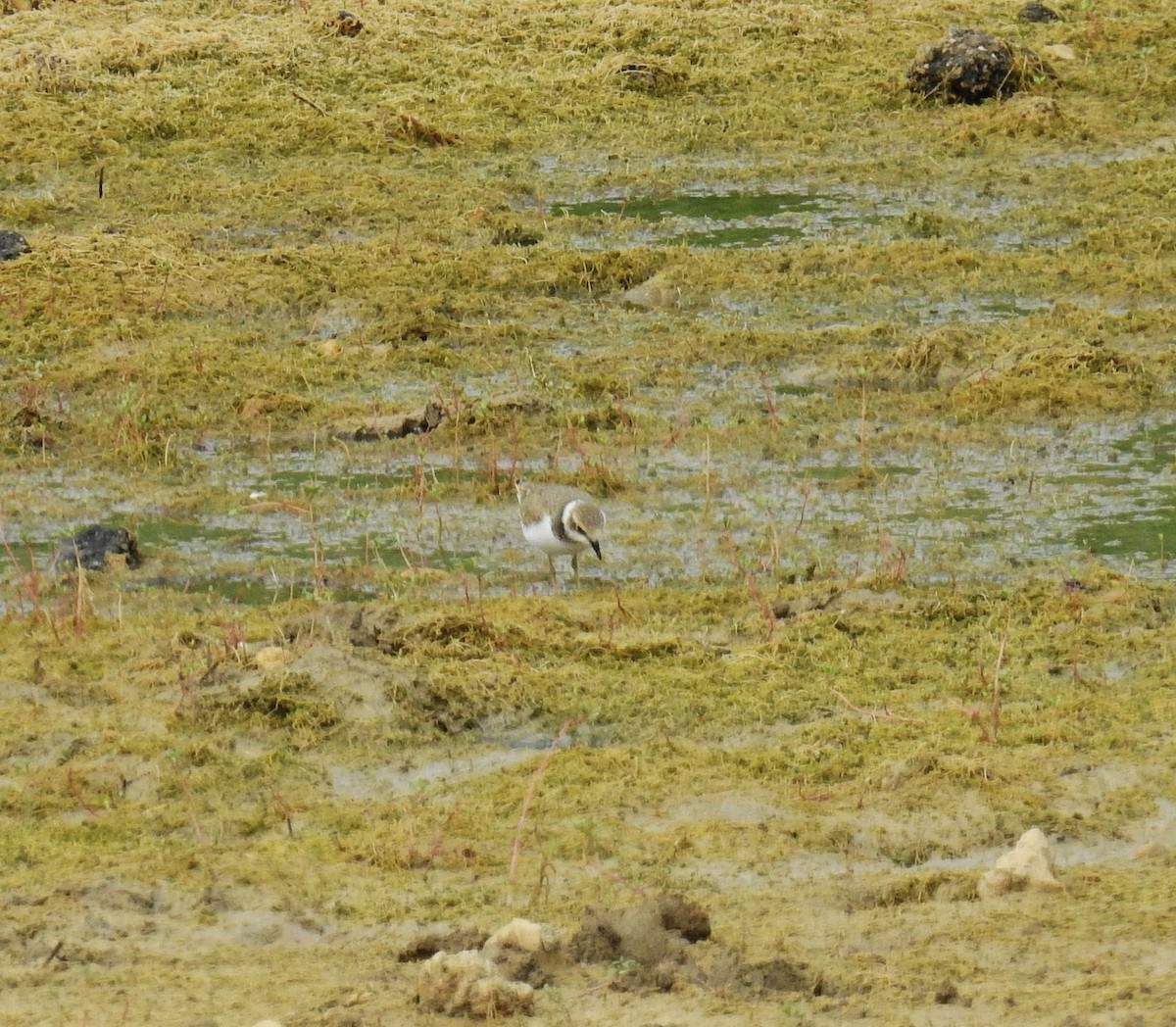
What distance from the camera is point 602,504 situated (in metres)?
10.6

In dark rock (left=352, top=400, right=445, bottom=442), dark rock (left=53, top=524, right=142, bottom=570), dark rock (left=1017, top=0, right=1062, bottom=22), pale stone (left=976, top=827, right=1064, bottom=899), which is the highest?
pale stone (left=976, top=827, right=1064, bottom=899)

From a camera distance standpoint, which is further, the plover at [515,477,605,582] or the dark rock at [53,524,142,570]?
the dark rock at [53,524,142,570]

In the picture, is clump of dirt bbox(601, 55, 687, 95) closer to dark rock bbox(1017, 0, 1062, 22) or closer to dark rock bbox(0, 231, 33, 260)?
dark rock bbox(1017, 0, 1062, 22)

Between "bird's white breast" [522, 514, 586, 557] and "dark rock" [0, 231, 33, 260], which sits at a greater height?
"bird's white breast" [522, 514, 586, 557]

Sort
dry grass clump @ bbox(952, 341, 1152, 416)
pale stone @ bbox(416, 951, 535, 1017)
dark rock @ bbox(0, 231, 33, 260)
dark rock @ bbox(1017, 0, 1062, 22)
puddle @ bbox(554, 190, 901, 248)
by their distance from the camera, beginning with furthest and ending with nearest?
1. dark rock @ bbox(1017, 0, 1062, 22)
2. puddle @ bbox(554, 190, 901, 248)
3. dark rock @ bbox(0, 231, 33, 260)
4. dry grass clump @ bbox(952, 341, 1152, 416)
5. pale stone @ bbox(416, 951, 535, 1017)

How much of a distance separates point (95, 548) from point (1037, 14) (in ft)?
39.7

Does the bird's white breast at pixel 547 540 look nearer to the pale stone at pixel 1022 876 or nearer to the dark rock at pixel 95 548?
the dark rock at pixel 95 548

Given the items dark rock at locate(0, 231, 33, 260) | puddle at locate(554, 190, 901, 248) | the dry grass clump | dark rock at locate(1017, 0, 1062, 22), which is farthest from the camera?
dark rock at locate(1017, 0, 1062, 22)

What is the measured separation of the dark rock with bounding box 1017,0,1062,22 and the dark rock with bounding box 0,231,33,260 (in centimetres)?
936

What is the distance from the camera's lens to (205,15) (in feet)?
64.5

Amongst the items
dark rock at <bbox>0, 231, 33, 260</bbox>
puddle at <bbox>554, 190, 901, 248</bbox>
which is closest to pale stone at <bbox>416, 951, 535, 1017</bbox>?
dark rock at <bbox>0, 231, 33, 260</bbox>

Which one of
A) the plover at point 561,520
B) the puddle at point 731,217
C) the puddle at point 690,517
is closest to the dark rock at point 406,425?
the puddle at point 690,517

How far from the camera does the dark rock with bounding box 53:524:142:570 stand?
973 cm

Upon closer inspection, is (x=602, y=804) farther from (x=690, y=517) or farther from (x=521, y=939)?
(x=690, y=517)
